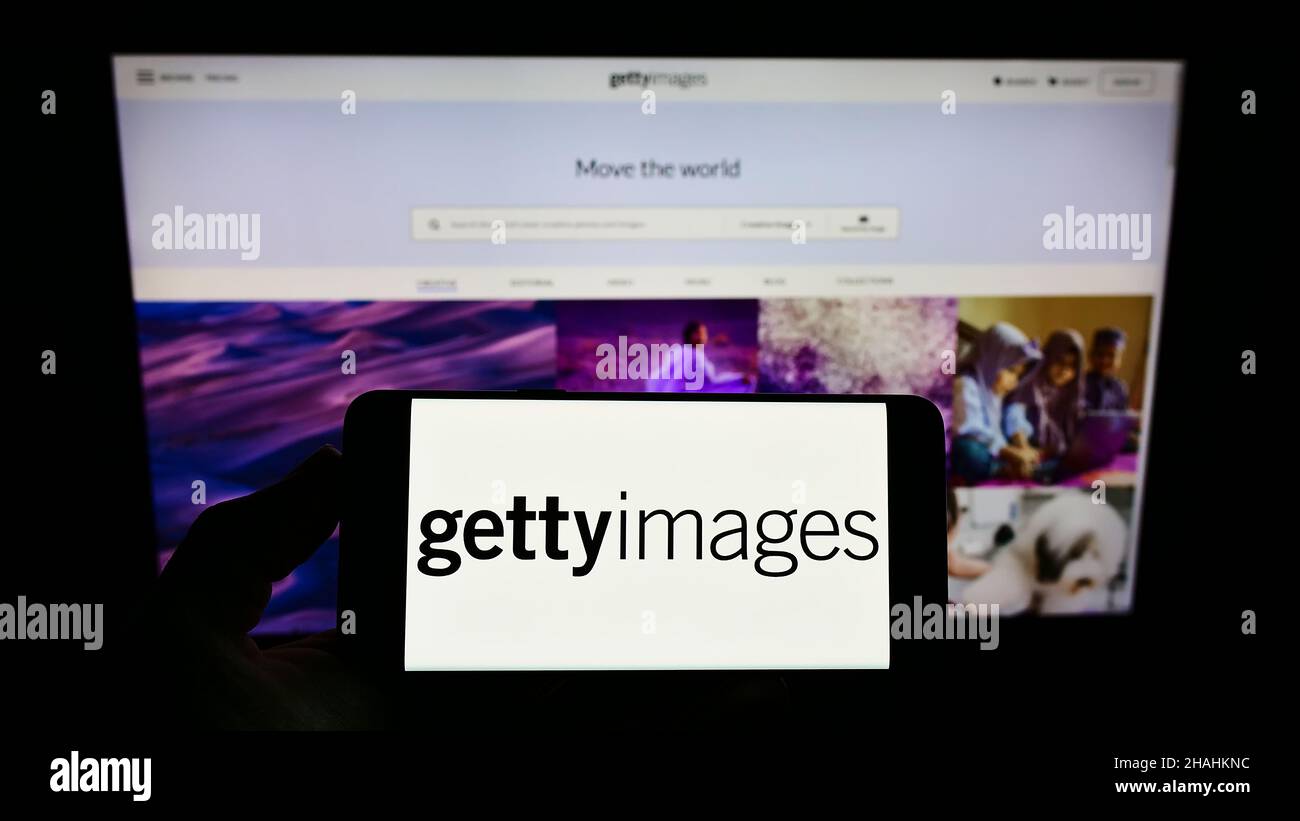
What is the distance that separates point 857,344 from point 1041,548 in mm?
408

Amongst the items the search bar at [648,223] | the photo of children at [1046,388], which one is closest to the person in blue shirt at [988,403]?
the photo of children at [1046,388]

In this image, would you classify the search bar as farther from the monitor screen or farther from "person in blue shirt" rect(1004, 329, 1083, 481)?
"person in blue shirt" rect(1004, 329, 1083, 481)

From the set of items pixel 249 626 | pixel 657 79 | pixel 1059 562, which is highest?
pixel 657 79

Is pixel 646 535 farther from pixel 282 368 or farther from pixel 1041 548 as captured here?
pixel 1041 548

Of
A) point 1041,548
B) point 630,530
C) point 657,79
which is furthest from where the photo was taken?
point 1041,548

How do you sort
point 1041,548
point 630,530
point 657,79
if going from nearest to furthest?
point 630,530 < point 657,79 < point 1041,548

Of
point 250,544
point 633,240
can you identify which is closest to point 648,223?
point 633,240

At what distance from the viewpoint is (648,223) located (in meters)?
1.01

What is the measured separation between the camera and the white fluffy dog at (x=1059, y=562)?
1089 millimetres

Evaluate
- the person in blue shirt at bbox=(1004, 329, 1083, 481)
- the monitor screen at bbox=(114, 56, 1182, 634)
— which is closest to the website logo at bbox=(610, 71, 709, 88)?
the monitor screen at bbox=(114, 56, 1182, 634)

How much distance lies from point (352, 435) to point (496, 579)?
0.14 meters

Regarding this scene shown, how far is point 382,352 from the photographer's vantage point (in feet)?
3.32
